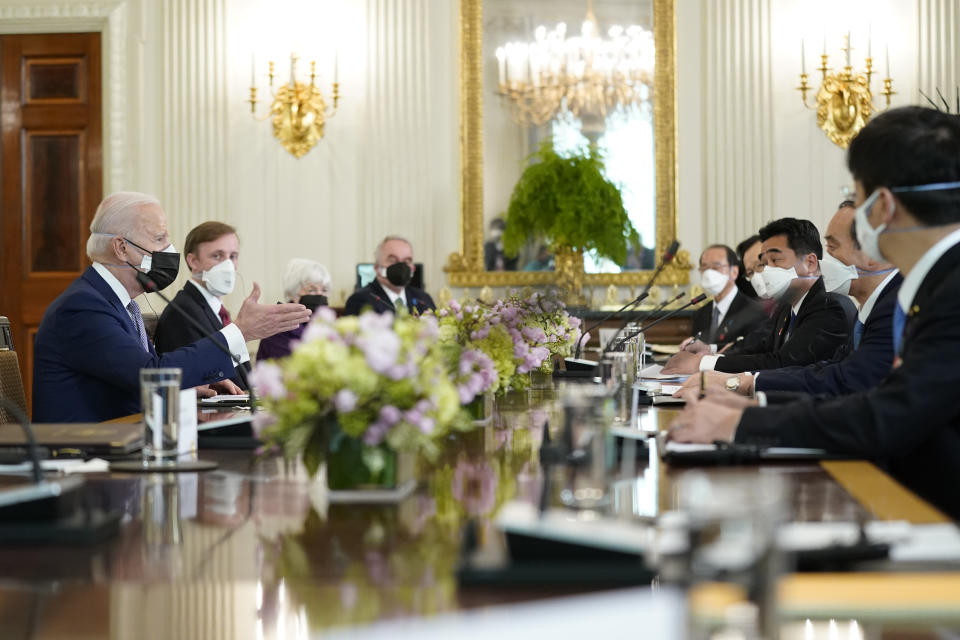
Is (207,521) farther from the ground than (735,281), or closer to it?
closer to it

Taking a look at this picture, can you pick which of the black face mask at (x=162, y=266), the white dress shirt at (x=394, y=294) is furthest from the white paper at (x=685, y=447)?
the white dress shirt at (x=394, y=294)

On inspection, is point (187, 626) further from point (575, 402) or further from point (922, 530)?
point (922, 530)

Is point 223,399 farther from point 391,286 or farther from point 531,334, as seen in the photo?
point 391,286

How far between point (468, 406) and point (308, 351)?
0.95 m

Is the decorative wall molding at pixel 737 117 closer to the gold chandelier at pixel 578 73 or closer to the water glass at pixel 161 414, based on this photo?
the gold chandelier at pixel 578 73

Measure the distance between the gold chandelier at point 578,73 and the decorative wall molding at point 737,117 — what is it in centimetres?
44

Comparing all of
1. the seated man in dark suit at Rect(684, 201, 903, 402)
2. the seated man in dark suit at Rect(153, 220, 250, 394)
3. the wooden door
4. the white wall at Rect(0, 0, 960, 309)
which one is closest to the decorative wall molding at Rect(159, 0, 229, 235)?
the white wall at Rect(0, 0, 960, 309)

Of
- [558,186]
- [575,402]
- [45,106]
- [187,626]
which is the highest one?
[45,106]

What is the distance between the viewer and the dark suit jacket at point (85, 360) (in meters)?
2.81

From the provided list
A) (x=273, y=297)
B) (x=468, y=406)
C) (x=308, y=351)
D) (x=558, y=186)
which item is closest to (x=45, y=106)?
(x=273, y=297)

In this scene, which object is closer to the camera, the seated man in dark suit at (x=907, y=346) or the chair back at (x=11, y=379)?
the seated man in dark suit at (x=907, y=346)

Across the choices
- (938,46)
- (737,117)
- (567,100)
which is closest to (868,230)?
(567,100)

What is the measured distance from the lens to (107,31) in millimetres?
7113

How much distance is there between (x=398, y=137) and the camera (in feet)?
23.4
